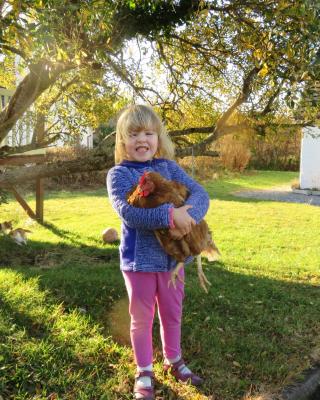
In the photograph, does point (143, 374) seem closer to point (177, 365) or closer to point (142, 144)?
point (177, 365)

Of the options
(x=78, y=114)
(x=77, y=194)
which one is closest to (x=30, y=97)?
(x=78, y=114)

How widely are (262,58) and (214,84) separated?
214 centimetres

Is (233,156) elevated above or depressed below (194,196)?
above

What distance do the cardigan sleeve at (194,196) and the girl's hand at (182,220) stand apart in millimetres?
51

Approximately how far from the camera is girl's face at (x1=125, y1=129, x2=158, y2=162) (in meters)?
2.71

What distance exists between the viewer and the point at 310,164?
15.9 m

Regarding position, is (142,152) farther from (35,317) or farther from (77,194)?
(77,194)

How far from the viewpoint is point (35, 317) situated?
3.58 metres

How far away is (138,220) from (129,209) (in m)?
0.09

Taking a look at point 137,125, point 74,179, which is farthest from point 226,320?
point 74,179

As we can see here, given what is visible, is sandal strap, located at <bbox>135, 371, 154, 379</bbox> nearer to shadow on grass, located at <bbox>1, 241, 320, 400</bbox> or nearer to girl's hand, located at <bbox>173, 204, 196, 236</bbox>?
shadow on grass, located at <bbox>1, 241, 320, 400</bbox>

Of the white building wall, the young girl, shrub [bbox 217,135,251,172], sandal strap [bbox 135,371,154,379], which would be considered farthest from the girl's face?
shrub [bbox 217,135,251,172]

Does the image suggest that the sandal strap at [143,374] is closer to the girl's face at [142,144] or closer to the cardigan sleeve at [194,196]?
the cardigan sleeve at [194,196]

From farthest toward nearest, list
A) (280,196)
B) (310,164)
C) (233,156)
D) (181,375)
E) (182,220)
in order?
(233,156) < (310,164) < (280,196) < (181,375) < (182,220)
